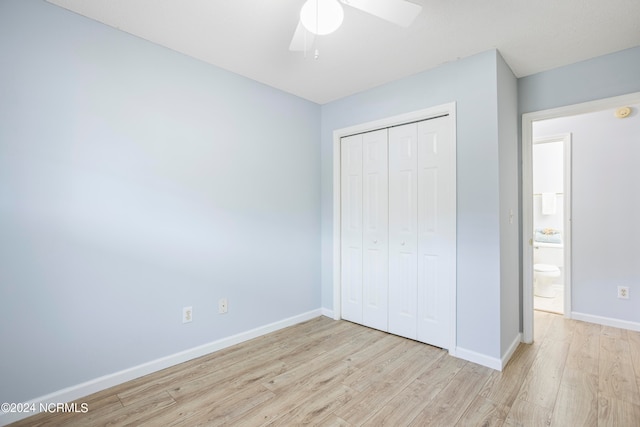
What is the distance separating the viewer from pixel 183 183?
2.34m

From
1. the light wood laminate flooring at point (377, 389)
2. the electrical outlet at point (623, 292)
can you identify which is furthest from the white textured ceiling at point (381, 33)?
the light wood laminate flooring at point (377, 389)

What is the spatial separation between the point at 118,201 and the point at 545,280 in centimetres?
505

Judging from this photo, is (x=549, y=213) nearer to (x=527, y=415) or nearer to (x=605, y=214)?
(x=605, y=214)

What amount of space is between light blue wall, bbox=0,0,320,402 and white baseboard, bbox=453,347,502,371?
1729 mm

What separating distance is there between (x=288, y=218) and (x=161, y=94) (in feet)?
5.19

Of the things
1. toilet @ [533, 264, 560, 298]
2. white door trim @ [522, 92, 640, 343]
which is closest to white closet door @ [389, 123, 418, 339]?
white door trim @ [522, 92, 640, 343]

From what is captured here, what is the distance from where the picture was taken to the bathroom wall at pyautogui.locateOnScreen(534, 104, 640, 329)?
2998mm

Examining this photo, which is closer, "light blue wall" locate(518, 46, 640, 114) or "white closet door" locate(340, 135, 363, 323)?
"light blue wall" locate(518, 46, 640, 114)

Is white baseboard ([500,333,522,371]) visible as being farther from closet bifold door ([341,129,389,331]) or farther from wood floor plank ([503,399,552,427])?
closet bifold door ([341,129,389,331])

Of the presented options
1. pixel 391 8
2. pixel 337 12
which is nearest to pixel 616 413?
pixel 391 8

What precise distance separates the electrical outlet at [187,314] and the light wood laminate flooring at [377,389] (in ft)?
1.11

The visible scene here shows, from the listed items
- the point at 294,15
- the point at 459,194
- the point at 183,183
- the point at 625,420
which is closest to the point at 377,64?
the point at 294,15

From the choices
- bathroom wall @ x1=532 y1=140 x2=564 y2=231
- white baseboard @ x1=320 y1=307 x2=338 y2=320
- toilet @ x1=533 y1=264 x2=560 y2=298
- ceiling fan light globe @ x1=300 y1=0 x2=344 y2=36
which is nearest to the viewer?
ceiling fan light globe @ x1=300 y1=0 x2=344 y2=36

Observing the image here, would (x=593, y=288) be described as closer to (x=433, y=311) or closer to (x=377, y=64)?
(x=433, y=311)
